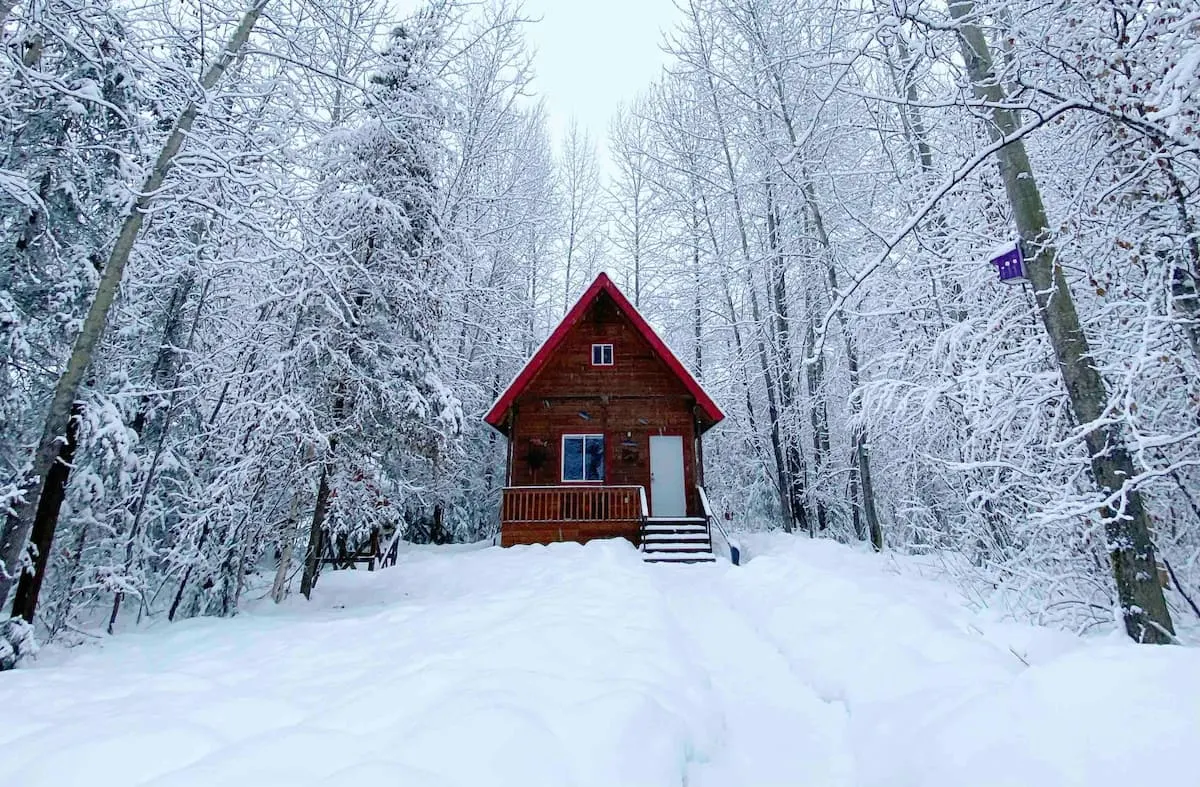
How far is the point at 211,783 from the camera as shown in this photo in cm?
213

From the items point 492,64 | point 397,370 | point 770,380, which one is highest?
point 492,64

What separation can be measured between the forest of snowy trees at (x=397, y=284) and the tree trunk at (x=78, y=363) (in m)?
0.03

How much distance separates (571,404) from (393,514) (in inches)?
271

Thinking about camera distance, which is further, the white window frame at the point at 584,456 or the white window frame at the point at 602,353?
the white window frame at the point at 602,353

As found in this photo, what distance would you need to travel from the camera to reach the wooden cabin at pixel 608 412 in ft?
46.3

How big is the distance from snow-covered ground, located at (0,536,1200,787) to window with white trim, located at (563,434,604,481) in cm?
813

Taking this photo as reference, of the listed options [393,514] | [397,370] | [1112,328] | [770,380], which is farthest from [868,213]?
[393,514]

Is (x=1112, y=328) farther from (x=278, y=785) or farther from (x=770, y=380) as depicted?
(x=770, y=380)

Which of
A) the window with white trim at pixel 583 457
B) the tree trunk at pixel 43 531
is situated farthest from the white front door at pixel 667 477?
the tree trunk at pixel 43 531

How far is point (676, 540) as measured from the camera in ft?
40.6

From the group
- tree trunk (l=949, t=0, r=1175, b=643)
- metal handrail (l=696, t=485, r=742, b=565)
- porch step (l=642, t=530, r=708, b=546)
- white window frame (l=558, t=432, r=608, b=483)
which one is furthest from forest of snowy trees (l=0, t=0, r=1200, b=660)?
white window frame (l=558, t=432, r=608, b=483)

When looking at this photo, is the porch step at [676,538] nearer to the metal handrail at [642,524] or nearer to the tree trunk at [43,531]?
the metal handrail at [642,524]

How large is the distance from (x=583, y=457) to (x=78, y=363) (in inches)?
413

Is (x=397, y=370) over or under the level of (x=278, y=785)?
over
